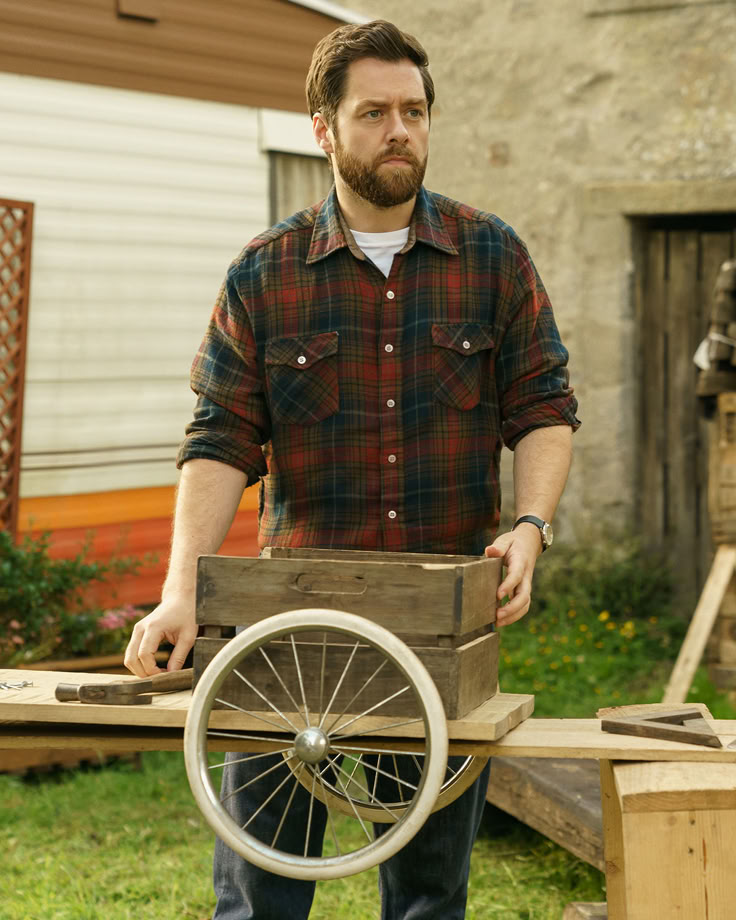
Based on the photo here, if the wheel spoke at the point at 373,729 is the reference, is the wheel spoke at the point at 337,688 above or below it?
above

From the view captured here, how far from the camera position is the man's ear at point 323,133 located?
2758mm

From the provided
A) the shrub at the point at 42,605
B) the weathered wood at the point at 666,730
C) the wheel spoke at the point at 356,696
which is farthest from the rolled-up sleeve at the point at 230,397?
the shrub at the point at 42,605

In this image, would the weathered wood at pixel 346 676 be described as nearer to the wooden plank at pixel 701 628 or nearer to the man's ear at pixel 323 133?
the man's ear at pixel 323 133

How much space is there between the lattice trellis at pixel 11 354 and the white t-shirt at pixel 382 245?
11.0 ft

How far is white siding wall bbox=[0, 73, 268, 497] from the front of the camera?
19.5 ft

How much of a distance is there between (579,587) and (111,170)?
364cm

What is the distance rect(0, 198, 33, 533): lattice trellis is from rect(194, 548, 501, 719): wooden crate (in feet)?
12.4

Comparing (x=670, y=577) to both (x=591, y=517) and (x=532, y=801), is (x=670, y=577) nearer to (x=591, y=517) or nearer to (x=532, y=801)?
(x=591, y=517)

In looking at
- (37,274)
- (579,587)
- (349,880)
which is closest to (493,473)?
(349,880)

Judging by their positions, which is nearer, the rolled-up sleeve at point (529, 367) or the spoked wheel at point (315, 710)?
the spoked wheel at point (315, 710)

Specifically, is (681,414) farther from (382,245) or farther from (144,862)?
(382,245)

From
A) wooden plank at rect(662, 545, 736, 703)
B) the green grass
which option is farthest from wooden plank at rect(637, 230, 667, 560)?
the green grass

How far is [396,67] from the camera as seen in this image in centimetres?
262

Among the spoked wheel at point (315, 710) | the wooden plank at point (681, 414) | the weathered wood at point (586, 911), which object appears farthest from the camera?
the wooden plank at point (681, 414)
